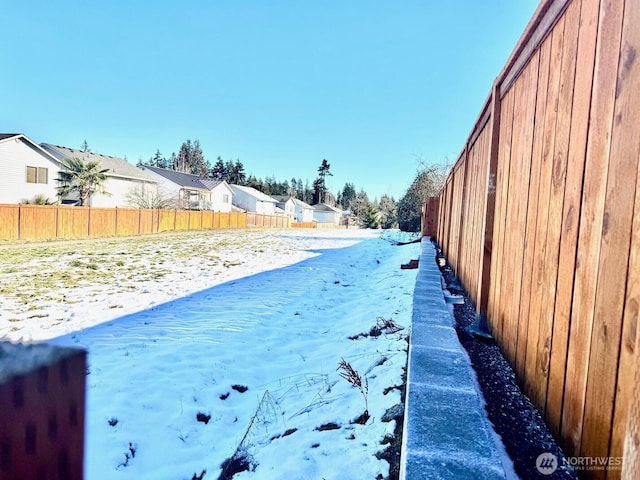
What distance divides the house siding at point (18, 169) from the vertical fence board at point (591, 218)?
2258 cm

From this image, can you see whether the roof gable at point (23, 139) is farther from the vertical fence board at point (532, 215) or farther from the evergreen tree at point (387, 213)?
the evergreen tree at point (387, 213)

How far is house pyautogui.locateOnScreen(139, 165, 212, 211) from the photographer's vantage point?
28.5 metres

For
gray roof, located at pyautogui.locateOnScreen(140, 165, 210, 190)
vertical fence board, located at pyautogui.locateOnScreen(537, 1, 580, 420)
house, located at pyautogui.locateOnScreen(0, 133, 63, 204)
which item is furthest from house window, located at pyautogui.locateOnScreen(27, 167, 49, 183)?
vertical fence board, located at pyautogui.locateOnScreen(537, 1, 580, 420)

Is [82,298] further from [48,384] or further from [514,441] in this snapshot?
[514,441]

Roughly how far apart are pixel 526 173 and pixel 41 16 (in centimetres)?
1764

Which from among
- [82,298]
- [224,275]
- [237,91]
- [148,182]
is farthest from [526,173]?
[148,182]

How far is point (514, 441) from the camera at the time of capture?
1216 mm

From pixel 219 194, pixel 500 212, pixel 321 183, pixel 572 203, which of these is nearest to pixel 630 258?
pixel 572 203

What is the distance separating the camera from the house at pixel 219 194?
3325cm

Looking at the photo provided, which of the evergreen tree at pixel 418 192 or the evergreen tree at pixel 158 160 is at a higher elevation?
the evergreen tree at pixel 158 160

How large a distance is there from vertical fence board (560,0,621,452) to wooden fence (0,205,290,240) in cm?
1593

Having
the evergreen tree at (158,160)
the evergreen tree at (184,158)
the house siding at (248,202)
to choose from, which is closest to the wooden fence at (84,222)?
the house siding at (248,202)

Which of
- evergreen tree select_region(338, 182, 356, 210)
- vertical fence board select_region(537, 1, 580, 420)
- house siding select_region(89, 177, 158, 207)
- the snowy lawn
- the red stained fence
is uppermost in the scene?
evergreen tree select_region(338, 182, 356, 210)

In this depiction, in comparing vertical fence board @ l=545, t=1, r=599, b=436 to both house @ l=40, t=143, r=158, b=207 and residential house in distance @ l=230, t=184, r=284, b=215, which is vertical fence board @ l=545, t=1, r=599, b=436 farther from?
residential house in distance @ l=230, t=184, r=284, b=215
